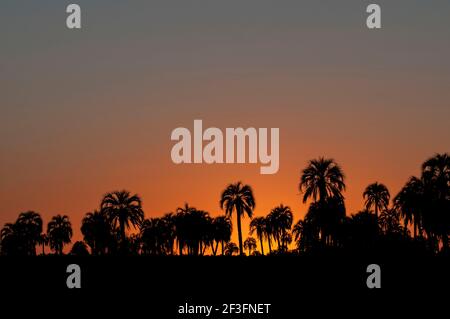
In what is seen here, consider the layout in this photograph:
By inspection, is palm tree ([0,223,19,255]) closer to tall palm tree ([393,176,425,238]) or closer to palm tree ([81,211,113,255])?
palm tree ([81,211,113,255])

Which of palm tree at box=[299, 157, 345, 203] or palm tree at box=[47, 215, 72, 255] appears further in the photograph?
palm tree at box=[47, 215, 72, 255]

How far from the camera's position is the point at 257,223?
507ft

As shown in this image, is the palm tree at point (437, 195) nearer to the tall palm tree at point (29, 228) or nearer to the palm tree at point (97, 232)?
the palm tree at point (97, 232)

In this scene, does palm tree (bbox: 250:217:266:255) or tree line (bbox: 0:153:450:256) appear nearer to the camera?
tree line (bbox: 0:153:450:256)

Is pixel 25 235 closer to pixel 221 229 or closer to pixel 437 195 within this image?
pixel 221 229

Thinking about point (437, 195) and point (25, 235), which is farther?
point (25, 235)

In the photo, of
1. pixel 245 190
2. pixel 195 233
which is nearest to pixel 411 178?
pixel 245 190

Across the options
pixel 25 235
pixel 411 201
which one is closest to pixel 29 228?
pixel 25 235

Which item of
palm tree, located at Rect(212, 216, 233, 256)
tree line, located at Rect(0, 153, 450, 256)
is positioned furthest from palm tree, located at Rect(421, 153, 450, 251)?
palm tree, located at Rect(212, 216, 233, 256)

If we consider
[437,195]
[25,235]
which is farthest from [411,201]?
[25,235]

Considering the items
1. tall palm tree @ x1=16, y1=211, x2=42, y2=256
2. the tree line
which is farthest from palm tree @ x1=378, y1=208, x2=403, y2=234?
tall palm tree @ x1=16, y1=211, x2=42, y2=256

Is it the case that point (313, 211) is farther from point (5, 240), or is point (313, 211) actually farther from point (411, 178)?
point (5, 240)

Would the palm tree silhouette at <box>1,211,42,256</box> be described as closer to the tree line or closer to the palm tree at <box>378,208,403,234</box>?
the tree line
